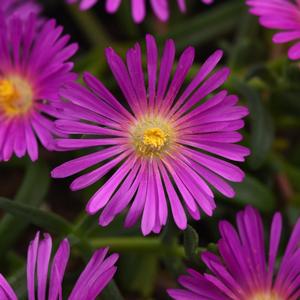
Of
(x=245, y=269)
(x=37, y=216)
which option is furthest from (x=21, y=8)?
(x=245, y=269)

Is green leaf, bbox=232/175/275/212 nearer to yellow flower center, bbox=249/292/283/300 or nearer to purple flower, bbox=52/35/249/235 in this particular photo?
purple flower, bbox=52/35/249/235

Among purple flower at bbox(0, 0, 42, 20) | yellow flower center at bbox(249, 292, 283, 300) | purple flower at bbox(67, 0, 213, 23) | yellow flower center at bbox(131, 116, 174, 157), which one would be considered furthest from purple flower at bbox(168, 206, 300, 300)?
purple flower at bbox(0, 0, 42, 20)

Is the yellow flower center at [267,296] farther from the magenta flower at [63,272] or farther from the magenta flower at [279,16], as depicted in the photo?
the magenta flower at [279,16]

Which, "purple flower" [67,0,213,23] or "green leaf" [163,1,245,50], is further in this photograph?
"green leaf" [163,1,245,50]

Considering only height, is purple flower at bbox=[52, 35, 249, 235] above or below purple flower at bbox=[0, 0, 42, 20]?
below

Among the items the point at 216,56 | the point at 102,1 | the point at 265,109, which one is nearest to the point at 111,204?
the point at 216,56

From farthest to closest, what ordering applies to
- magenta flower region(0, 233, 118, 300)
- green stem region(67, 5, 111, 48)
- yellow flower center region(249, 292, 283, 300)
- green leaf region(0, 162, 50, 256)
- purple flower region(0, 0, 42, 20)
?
green stem region(67, 5, 111, 48) → purple flower region(0, 0, 42, 20) → green leaf region(0, 162, 50, 256) → yellow flower center region(249, 292, 283, 300) → magenta flower region(0, 233, 118, 300)

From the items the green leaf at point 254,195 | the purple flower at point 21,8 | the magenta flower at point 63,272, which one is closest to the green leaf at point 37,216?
the magenta flower at point 63,272

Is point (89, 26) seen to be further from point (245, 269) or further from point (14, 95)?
point (245, 269)

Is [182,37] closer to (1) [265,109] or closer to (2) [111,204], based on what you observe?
(1) [265,109]
